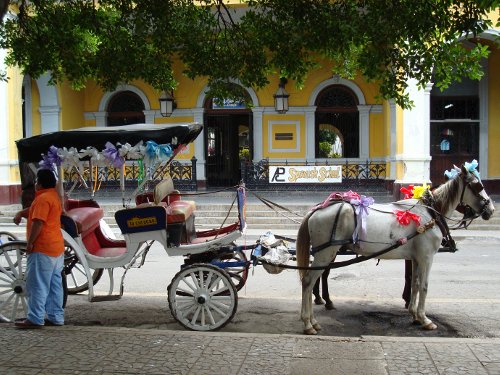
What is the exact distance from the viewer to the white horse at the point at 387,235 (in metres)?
6.46

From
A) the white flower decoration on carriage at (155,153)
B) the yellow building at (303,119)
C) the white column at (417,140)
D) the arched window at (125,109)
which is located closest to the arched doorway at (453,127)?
the yellow building at (303,119)

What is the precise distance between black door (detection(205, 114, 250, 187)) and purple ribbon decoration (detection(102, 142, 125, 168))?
15.6 meters

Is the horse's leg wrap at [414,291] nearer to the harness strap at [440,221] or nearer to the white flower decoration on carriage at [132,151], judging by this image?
the harness strap at [440,221]

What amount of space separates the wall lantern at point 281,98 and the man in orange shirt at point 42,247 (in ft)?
48.8

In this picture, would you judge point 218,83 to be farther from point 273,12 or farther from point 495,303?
point 495,303

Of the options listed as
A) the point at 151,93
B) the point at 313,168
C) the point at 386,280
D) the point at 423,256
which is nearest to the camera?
the point at 423,256

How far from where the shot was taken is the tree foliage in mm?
7090

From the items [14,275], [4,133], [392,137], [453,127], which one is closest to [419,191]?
[14,275]

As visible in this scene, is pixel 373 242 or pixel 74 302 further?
pixel 74 302

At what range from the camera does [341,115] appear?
21797mm

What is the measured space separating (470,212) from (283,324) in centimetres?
257

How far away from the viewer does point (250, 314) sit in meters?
7.29

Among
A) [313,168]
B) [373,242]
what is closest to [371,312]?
[373,242]

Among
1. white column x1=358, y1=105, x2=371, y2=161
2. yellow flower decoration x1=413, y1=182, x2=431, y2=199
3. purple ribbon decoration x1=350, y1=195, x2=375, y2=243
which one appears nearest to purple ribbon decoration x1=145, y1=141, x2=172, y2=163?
purple ribbon decoration x1=350, y1=195, x2=375, y2=243
